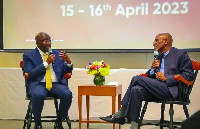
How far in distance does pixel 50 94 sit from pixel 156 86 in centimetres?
119

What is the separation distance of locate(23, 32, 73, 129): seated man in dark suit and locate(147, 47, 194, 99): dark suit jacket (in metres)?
1.08

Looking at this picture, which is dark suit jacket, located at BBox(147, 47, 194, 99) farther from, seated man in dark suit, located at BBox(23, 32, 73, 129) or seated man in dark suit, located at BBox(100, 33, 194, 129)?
seated man in dark suit, located at BBox(23, 32, 73, 129)

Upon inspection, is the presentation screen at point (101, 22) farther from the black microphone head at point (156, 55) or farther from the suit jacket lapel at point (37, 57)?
the black microphone head at point (156, 55)

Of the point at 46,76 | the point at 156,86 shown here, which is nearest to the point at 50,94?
the point at 46,76

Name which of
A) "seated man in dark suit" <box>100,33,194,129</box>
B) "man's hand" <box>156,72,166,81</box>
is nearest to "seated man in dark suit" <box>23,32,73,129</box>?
"seated man in dark suit" <box>100,33,194,129</box>

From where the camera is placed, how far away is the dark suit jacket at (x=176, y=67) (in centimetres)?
312

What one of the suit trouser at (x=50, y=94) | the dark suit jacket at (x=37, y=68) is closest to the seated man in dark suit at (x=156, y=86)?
the suit trouser at (x=50, y=94)

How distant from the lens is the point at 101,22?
4590 mm

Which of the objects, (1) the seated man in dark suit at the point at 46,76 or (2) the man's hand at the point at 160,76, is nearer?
(2) the man's hand at the point at 160,76

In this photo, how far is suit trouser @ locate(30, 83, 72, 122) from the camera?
3.27 meters

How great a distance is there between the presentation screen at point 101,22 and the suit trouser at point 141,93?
1.38 m

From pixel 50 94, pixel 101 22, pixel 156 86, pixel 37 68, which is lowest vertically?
pixel 50 94

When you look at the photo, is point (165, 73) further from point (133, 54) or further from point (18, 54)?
point (18, 54)

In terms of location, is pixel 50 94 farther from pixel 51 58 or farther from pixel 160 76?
pixel 160 76
